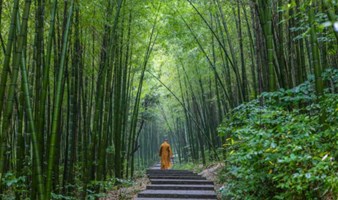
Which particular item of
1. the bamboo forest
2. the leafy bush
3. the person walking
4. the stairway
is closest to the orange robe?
the person walking

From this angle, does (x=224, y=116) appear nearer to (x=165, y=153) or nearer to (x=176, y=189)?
(x=176, y=189)

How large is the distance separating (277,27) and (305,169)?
7.46ft

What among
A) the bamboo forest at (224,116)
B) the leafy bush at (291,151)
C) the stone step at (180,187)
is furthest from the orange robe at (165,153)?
the leafy bush at (291,151)

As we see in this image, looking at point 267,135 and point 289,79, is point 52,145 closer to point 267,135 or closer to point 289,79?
point 267,135

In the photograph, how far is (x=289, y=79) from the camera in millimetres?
4156

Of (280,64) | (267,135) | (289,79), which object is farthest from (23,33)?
(289,79)

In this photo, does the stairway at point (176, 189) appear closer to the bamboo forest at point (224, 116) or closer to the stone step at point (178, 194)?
the stone step at point (178, 194)

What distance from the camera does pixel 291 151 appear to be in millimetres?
2398

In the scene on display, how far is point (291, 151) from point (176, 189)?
328 centimetres

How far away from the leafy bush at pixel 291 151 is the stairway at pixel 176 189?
1664 millimetres

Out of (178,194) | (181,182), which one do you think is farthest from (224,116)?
(181,182)

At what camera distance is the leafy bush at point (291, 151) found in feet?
7.01

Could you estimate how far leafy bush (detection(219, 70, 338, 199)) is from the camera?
2.14 metres

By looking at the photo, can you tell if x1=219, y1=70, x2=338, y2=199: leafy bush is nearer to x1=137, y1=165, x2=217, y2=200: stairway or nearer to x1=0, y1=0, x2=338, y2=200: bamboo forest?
x1=0, y1=0, x2=338, y2=200: bamboo forest
